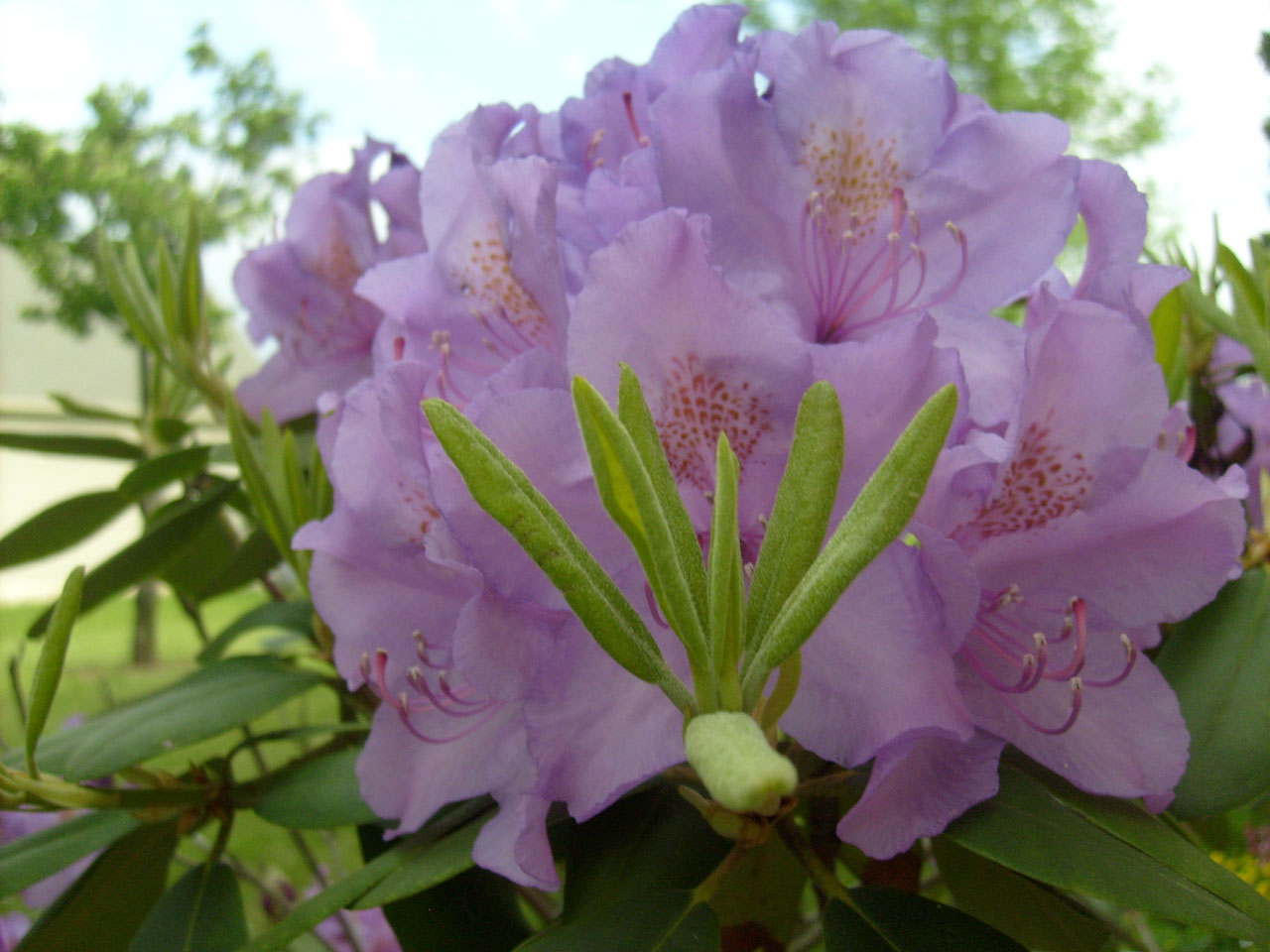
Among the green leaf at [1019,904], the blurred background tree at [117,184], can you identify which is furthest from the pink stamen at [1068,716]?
the blurred background tree at [117,184]

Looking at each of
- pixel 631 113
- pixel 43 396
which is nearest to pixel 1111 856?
pixel 631 113

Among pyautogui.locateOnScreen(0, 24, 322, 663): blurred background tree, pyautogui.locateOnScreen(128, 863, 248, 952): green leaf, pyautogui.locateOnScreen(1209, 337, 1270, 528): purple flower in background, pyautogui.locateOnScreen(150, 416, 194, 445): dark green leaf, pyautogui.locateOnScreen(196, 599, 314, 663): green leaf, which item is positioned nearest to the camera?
pyautogui.locateOnScreen(128, 863, 248, 952): green leaf

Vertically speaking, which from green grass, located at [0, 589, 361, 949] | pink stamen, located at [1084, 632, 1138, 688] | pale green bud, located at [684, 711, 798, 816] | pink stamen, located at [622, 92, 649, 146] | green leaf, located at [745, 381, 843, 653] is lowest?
green grass, located at [0, 589, 361, 949]

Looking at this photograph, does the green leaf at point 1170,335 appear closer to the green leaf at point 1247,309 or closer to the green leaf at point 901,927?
the green leaf at point 1247,309

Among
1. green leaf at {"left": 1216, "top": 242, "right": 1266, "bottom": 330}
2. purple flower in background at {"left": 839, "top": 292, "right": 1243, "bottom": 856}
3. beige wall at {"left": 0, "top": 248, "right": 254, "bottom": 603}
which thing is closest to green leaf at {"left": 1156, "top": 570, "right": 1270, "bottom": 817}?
purple flower in background at {"left": 839, "top": 292, "right": 1243, "bottom": 856}

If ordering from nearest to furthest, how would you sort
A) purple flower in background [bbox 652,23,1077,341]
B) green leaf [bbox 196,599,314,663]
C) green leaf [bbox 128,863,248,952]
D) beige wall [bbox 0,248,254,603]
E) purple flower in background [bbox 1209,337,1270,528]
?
purple flower in background [bbox 652,23,1077,341], green leaf [bbox 128,863,248,952], purple flower in background [bbox 1209,337,1270,528], green leaf [bbox 196,599,314,663], beige wall [bbox 0,248,254,603]

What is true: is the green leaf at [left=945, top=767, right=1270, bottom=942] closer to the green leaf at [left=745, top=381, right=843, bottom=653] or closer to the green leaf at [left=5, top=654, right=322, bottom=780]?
the green leaf at [left=745, top=381, right=843, bottom=653]

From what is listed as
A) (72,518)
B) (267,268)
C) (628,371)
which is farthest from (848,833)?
(72,518)
